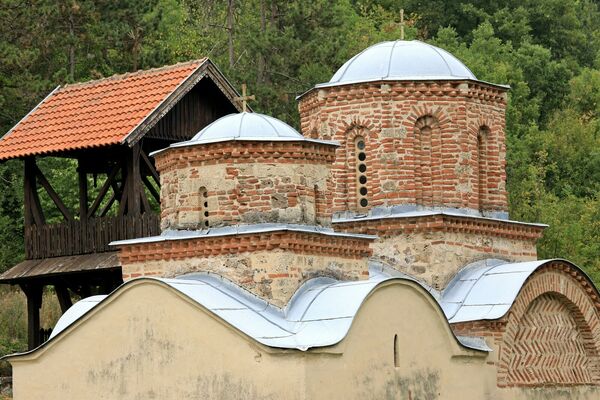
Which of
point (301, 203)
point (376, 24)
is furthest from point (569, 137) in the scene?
point (301, 203)

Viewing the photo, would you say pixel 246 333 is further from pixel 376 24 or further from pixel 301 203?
pixel 376 24

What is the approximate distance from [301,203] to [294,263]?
2.96 feet

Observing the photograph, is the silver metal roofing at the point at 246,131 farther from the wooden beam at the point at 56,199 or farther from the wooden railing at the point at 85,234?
the wooden beam at the point at 56,199

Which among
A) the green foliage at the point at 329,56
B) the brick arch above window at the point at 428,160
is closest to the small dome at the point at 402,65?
the brick arch above window at the point at 428,160

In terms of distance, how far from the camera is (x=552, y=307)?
2409cm

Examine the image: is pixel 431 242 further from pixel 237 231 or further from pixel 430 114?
pixel 237 231

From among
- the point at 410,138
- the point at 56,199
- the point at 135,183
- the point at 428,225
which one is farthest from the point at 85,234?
the point at 428,225

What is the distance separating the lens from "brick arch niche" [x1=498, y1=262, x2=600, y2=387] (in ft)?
76.2

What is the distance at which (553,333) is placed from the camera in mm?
24078

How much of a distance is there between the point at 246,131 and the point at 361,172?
3.73 meters

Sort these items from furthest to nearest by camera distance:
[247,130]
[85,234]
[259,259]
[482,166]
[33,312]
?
[33,312] < [85,234] < [482,166] < [247,130] < [259,259]

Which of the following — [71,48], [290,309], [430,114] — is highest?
[71,48]

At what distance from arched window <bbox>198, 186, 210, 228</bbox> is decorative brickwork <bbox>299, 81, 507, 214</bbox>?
3.79 metres

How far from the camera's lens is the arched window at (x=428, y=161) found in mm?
24297
